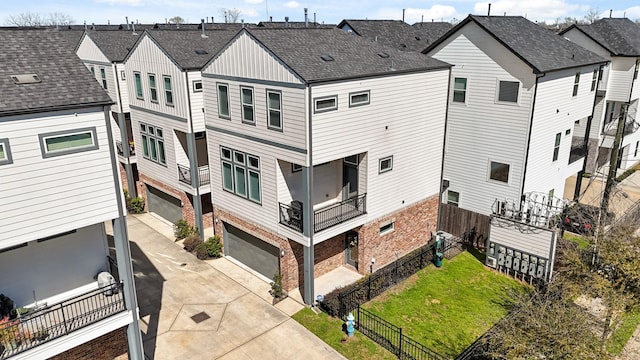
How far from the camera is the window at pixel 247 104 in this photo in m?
18.3

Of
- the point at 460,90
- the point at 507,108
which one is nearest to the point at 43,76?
the point at 460,90

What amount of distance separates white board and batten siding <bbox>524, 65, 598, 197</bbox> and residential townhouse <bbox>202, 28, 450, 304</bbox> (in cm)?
448

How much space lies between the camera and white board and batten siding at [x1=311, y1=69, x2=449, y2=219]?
1719 centimetres

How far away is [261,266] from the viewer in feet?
69.2

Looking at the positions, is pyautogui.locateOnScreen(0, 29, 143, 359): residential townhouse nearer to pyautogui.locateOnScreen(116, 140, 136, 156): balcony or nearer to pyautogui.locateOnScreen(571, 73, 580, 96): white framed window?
pyautogui.locateOnScreen(116, 140, 136, 156): balcony

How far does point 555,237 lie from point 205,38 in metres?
21.3

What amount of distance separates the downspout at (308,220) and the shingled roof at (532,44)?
35.4ft

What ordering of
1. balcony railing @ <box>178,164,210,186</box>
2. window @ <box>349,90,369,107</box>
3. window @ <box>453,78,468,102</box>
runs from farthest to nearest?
balcony railing @ <box>178,164,210,186</box> → window @ <box>453,78,468,102</box> → window @ <box>349,90,369,107</box>

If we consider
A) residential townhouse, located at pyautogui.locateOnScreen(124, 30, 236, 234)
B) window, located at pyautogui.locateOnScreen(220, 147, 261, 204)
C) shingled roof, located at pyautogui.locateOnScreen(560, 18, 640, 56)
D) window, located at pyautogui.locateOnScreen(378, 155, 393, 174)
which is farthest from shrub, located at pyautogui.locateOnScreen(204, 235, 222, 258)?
shingled roof, located at pyautogui.locateOnScreen(560, 18, 640, 56)

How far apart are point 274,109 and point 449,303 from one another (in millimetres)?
10955

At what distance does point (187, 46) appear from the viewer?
79.3 ft

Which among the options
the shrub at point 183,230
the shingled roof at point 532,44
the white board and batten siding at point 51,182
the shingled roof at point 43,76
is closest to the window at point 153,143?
the shrub at point 183,230

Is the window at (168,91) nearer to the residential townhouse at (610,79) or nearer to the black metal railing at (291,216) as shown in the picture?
the black metal railing at (291,216)

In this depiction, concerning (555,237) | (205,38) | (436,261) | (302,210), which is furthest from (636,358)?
(205,38)
